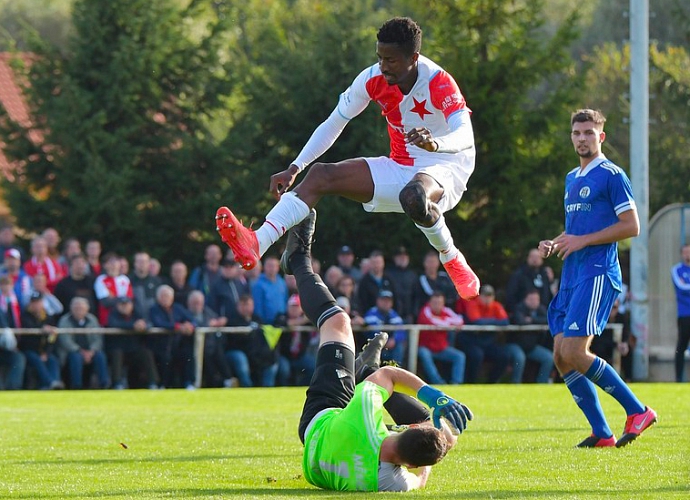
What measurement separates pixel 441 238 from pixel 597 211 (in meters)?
1.30

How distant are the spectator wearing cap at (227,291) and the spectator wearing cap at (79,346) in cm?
176

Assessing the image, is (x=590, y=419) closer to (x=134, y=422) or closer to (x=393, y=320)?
(x=134, y=422)

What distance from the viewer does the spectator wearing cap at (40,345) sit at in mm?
16328

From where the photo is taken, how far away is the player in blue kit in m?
8.91

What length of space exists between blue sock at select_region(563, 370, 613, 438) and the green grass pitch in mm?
242

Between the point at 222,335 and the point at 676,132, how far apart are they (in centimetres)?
1491

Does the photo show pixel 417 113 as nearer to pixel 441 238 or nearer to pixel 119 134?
pixel 441 238

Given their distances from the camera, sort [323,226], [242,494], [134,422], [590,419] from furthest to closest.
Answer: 1. [323,226]
2. [134,422]
3. [590,419]
4. [242,494]

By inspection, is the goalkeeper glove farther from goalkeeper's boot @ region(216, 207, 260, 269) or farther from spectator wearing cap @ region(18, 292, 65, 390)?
spectator wearing cap @ region(18, 292, 65, 390)

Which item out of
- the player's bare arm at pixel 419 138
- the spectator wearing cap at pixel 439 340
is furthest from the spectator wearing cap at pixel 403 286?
the player's bare arm at pixel 419 138

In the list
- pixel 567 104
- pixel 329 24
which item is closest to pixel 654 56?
pixel 567 104

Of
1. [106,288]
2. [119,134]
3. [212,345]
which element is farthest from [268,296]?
[119,134]

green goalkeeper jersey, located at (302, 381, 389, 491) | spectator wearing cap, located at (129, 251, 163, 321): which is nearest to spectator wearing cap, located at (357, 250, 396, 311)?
spectator wearing cap, located at (129, 251, 163, 321)

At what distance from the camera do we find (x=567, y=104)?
72.0 ft
